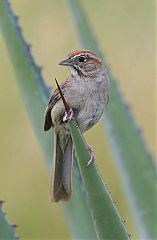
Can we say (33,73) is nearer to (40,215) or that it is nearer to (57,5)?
(40,215)

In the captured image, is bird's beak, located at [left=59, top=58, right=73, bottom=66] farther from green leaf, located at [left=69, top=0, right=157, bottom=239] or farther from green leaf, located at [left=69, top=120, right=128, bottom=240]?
green leaf, located at [left=69, top=120, right=128, bottom=240]

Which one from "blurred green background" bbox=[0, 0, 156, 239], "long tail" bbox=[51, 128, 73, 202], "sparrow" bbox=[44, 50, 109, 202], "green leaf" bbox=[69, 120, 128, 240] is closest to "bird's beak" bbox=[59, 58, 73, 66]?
"sparrow" bbox=[44, 50, 109, 202]

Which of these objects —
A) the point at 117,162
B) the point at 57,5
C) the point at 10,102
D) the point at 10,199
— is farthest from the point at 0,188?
the point at 117,162

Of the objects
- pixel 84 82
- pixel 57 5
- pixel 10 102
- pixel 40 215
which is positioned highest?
pixel 57 5

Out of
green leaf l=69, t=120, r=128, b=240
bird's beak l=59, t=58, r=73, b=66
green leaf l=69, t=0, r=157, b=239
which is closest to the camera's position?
green leaf l=69, t=120, r=128, b=240

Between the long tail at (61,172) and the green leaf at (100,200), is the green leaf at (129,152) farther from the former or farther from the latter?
the green leaf at (100,200)

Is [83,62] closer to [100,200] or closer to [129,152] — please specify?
[129,152]

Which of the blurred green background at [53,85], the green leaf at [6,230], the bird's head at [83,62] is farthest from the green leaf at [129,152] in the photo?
the blurred green background at [53,85]
